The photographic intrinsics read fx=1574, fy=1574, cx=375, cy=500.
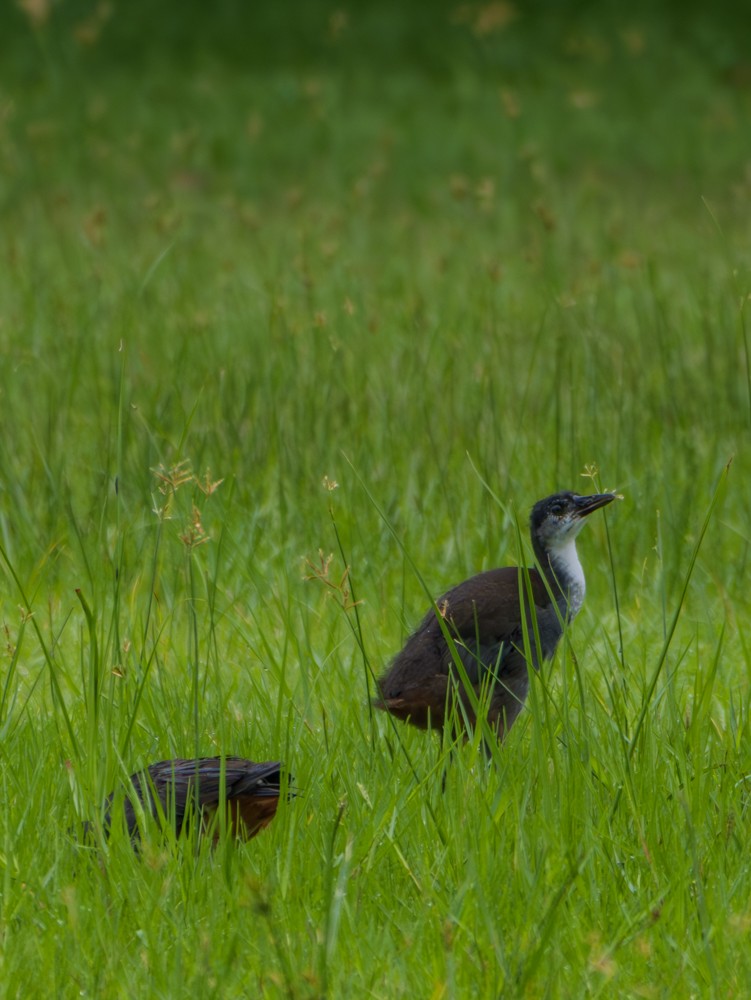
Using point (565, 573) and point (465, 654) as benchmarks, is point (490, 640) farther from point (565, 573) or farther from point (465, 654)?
point (565, 573)

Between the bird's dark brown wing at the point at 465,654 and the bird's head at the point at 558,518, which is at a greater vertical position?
the bird's head at the point at 558,518

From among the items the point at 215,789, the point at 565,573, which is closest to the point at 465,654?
the point at 565,573

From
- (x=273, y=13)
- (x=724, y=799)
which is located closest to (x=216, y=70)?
(x=273, y=13)

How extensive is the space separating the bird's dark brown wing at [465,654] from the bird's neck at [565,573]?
0.21m

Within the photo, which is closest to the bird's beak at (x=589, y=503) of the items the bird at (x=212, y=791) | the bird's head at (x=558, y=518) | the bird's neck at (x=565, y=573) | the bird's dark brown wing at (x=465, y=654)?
the bird's head at (x=558, y=518)

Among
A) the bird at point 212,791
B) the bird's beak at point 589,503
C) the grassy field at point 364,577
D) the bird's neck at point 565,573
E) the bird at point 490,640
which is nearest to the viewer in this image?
the grassy field at point 364,577

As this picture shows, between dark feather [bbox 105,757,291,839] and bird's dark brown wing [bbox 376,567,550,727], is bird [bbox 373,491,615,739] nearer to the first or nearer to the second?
bird's dark brown wing [bbox 376,567,550,727]

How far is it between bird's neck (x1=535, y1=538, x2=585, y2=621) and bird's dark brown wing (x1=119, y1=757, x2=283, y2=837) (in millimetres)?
1240

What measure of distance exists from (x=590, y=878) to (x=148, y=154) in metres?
14.4

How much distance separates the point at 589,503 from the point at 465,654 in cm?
60

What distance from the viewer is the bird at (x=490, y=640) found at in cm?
388

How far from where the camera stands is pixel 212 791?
340 cm

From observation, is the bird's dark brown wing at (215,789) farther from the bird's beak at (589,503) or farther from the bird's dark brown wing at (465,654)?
the bird's beak at (589,503)

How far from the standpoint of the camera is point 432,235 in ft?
42.7
